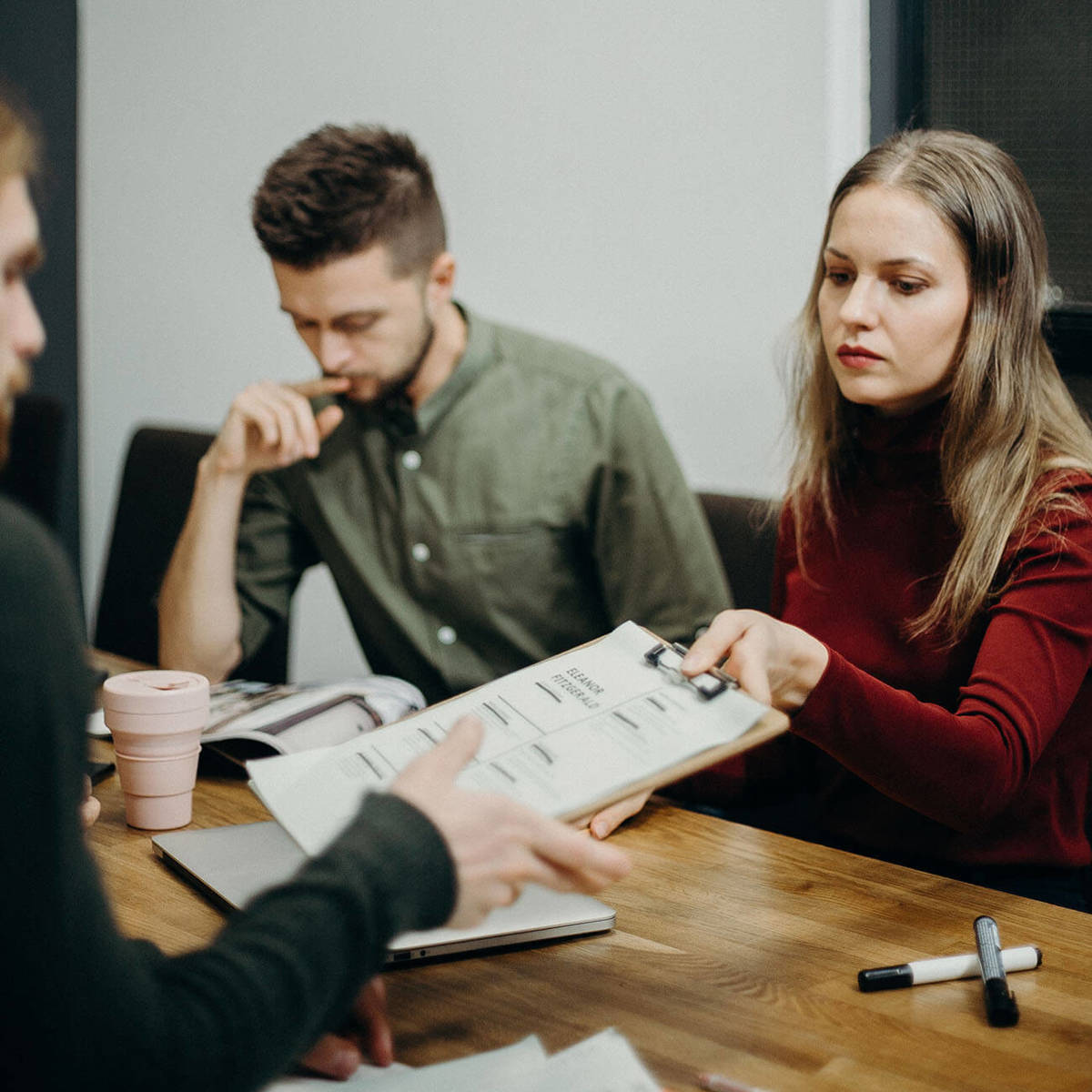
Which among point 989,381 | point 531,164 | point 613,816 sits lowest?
point 613,816

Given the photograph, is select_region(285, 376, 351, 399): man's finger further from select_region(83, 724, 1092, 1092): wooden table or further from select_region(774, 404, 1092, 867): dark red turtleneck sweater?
select_region(83, 724, 1092, 1092): wooden table

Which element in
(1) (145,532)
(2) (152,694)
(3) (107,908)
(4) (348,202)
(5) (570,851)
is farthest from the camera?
(1) (145,532)

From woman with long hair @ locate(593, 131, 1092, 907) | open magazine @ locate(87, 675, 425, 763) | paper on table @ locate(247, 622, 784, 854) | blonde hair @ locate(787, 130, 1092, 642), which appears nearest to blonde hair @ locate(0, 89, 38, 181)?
paper on table @ locate(247, 622, 784, 854)

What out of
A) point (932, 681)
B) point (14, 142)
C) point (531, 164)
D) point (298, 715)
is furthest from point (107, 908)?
point (531, 164)

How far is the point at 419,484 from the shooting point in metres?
1.76

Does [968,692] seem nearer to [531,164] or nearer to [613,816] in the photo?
[613,816]

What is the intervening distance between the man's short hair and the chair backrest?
21.1 inches

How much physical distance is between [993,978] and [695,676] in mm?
280

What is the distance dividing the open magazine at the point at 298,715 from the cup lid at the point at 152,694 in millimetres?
109

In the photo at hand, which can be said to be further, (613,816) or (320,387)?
(320,387)

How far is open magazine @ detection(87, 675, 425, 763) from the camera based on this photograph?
1229 mm

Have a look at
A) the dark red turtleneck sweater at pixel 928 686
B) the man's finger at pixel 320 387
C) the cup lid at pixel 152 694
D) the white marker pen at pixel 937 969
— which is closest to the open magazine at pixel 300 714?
the cup lid at pixel 152 694

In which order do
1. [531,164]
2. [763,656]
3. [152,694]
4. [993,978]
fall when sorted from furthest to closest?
[531,164]
[152,694]
[763,656]
[993,978]

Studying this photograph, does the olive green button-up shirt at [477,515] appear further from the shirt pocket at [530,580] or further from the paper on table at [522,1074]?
the paper on table at [522,1074]
